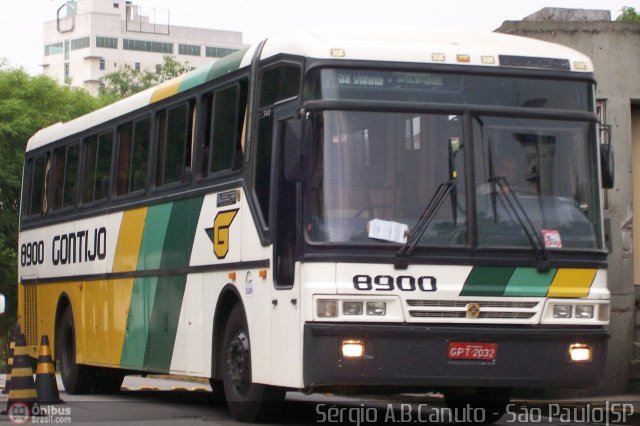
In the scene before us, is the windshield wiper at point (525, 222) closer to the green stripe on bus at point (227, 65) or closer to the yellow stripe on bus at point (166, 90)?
the green stripe on bus at point (227, 65)

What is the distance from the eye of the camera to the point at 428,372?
11570mm

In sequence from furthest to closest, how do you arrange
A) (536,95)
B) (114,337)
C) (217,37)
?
(217,37), (114,337), (536,95)

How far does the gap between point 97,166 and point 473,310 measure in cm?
799

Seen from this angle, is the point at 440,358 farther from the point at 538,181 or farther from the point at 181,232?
the point at 181,232

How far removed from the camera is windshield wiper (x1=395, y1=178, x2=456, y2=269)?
37.6ft

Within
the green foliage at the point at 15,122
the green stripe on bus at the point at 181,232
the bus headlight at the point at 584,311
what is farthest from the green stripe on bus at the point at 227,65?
the green foliage at the point at 15,122

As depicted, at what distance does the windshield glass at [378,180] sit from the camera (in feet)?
37.7

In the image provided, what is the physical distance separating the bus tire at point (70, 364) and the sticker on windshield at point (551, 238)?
8.95m

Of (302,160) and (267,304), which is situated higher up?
(302,160)

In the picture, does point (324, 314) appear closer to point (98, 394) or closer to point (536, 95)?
point (536, 95)

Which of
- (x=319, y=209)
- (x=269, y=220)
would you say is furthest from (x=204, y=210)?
(x=319, y=209)

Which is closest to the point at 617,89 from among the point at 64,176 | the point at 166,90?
the point at 166,90

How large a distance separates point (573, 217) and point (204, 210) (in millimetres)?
3924

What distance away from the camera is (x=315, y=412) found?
50.2 ft
